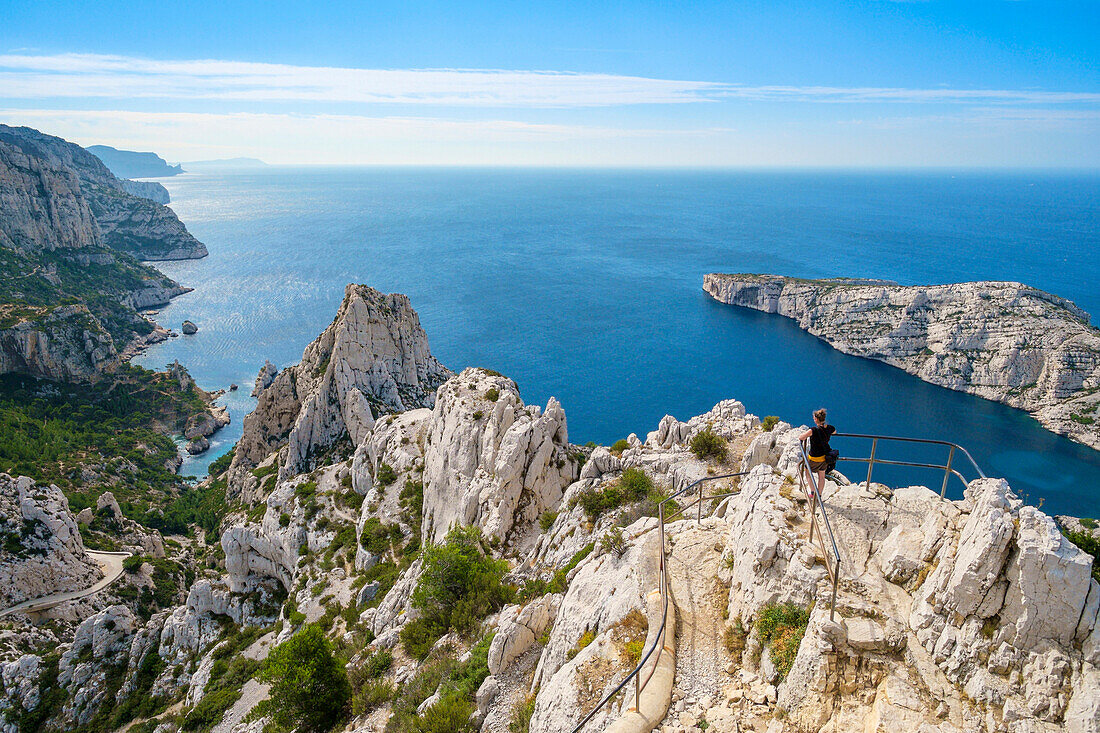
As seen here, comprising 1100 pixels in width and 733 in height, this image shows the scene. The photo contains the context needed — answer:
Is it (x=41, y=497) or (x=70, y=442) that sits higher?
(x=41, y=497)

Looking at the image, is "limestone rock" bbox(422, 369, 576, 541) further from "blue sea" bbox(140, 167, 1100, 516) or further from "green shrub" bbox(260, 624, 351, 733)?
"blue sea" bbox(140, 167, 1100, 516)

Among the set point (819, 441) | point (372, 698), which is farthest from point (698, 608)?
point (372, 698)

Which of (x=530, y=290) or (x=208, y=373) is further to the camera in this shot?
(x=530, y=290)

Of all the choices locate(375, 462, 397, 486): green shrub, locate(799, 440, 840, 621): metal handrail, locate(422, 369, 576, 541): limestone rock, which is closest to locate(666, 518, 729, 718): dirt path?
locate(799, 440, 840, 621): metal handrail

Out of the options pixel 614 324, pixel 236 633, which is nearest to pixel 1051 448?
pixel 614 324

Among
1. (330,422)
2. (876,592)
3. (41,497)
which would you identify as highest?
(876,592)

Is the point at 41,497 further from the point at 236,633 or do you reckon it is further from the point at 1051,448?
the point at 1051,448

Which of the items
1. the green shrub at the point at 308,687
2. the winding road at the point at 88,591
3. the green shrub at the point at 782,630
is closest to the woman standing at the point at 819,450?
the green shrub at the point at 782,630
